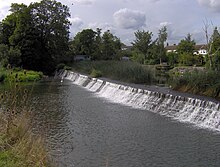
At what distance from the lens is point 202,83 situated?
15055 millimetres

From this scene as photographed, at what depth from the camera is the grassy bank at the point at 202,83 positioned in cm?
1427

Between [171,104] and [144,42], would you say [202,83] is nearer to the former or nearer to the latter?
[171,104]

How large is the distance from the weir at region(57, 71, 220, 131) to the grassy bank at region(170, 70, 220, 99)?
83.6 inches

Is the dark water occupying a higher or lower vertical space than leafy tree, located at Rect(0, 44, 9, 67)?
lower

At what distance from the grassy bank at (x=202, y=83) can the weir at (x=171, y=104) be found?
2.12 m

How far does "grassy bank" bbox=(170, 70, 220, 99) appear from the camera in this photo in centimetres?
1427

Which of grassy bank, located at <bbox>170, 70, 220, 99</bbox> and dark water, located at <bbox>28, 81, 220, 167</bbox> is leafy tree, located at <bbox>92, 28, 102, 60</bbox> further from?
dark water, located at <bbox>28, 81, 220, 167</bbox>

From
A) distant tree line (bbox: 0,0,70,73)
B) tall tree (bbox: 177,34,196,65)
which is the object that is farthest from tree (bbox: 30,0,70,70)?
tall tree (bbox: 177,34,196,65)

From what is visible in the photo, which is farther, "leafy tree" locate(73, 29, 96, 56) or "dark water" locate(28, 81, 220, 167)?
"leafy tree" locate(73, 29, 96, 56)

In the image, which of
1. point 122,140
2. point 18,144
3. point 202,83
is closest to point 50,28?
point 202,83

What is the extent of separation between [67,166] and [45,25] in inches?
1478

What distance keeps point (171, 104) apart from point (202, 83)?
107 inches

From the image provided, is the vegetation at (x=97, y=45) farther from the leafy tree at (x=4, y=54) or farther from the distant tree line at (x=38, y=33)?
the leafy tree at (x=4, y=54)

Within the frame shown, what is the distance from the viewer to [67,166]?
23.0 feet
